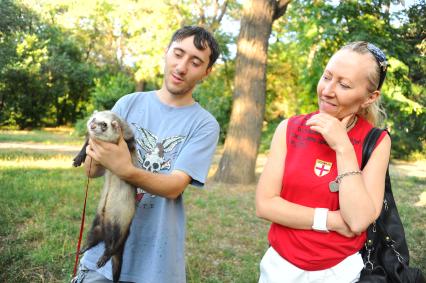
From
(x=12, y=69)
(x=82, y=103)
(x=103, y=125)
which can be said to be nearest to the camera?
(x=103, y=125)

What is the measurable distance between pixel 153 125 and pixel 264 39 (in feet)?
26.5

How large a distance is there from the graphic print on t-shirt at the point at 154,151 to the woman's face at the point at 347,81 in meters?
0.79

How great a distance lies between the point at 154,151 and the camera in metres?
2.23

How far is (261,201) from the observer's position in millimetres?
2010

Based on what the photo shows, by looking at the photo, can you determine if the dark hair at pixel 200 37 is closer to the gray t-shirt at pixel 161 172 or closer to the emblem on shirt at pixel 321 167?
the gray t-shirt at pixel 161 172

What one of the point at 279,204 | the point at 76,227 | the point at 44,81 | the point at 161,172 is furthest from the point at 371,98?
the point at 44,81

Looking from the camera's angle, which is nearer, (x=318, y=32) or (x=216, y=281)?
(x=216, y=281)

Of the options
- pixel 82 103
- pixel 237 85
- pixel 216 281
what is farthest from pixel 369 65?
pixel 82 103

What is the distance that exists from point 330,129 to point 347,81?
0.22 metres

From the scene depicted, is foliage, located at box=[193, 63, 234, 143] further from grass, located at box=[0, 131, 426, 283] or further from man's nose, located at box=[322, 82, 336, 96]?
man's nose, located at box=[322, 82, 336, 96]

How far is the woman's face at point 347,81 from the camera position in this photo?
1.85 meters

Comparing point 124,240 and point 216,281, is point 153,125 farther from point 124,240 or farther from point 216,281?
point 216,281

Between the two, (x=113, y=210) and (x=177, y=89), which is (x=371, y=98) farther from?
(x=113, y=210)

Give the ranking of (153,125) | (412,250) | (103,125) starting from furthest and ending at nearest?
(412,250) → (153,125) → (103,125)
